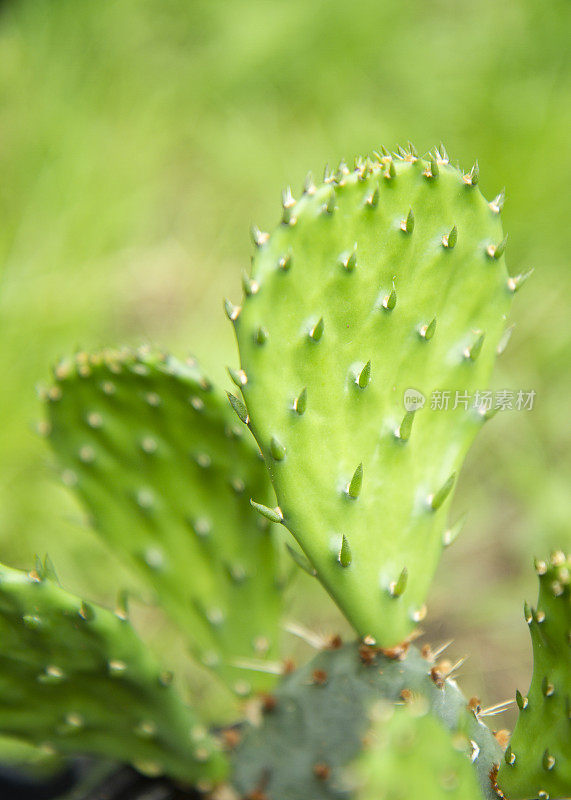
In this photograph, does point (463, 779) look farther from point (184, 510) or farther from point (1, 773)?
point (1, 773)

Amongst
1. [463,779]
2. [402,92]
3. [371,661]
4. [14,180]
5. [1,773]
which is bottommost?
[463,779]

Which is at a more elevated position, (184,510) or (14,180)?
(14,180)

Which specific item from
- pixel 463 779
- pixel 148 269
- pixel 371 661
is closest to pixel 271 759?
pixel 371 661

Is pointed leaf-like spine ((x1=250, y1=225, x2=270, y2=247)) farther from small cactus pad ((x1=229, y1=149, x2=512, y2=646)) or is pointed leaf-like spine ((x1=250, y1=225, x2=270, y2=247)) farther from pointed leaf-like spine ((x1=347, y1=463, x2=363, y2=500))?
pointed leaf-like spine ((x1=347, y1=463, x2=363, y2=500))

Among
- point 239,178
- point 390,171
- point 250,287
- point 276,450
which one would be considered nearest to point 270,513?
point 276,450

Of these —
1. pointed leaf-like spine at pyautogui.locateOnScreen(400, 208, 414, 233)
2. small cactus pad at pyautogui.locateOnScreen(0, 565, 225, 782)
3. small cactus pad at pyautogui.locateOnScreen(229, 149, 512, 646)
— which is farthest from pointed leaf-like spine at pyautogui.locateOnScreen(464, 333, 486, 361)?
small cactus pad at pyautogui.locateOnScreen(0, 565, 225, 782)

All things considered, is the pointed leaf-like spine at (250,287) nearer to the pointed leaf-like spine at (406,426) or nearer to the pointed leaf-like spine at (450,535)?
the pointed leaf-like spine at (406,426)
